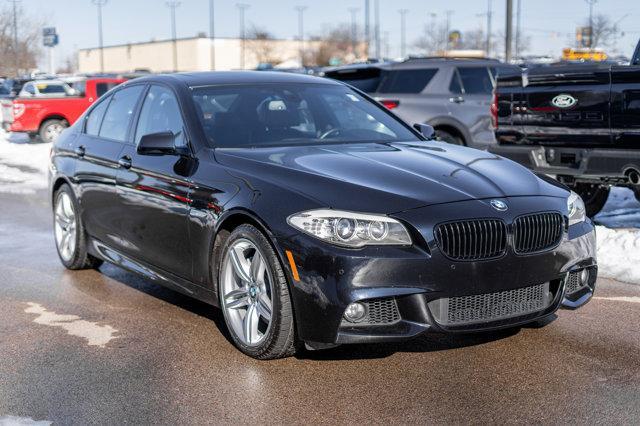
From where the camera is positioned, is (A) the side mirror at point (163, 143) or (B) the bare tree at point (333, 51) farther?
(B) the bare tree at point (333, 51)

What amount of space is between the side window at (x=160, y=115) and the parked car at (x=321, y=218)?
14 mm

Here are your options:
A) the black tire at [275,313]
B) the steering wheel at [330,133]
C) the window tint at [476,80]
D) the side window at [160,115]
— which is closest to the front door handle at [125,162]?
the side window at [160,115]

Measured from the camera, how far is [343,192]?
4605 mm

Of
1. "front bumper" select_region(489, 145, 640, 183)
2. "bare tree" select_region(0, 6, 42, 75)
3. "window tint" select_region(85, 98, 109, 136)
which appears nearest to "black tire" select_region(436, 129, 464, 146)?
"front bumper" select_region(489, 145, 640, 183)

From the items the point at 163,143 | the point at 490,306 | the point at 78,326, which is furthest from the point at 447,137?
the point at 490,306

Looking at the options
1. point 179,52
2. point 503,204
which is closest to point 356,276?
point 503,204

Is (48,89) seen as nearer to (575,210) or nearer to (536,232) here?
(575,210)

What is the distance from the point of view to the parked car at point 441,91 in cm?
1388

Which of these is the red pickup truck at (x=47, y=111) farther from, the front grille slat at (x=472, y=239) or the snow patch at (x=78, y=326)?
the front grille slat at (x=472, y=239)

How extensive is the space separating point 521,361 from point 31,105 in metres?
19.8

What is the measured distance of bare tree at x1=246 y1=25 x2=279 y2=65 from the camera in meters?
98.5

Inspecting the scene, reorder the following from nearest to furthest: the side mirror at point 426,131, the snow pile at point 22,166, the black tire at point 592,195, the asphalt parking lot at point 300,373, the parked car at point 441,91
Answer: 1. the asphalt parking lot at point 300,373
2. the side mirror at point 426,131
3. the black tire at point 592,195
4. the parked car at point 441,91
5. the snow pile at point 22,166

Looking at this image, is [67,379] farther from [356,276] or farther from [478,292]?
[478,292]

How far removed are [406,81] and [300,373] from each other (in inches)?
393
